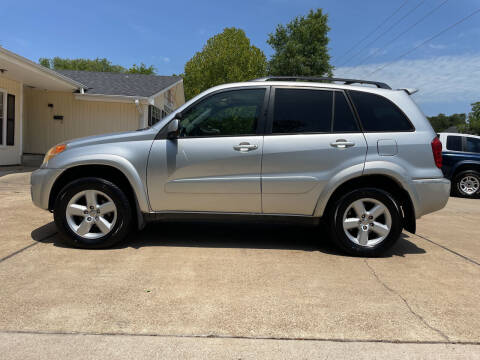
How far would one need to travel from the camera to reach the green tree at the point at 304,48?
3928cm

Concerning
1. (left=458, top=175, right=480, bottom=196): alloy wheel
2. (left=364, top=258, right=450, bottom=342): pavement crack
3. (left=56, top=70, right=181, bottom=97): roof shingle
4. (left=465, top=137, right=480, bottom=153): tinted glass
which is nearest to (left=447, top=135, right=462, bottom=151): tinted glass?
(left=465, top=137, right=480, bottom=153): tinted glass

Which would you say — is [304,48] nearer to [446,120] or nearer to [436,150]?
[436,150]

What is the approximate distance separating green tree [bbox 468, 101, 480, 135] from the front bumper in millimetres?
92740

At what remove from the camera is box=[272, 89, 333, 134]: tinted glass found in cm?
398

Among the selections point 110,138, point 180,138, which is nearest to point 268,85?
point 180,138

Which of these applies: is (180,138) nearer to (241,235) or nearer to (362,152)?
(241,235)

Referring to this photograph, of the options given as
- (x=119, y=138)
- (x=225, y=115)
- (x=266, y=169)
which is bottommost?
(x=266, y=169)

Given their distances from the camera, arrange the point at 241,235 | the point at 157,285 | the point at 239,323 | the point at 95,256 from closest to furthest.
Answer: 1. the point at 239,323
2. the point at 157,285
3. the point at 95,256
4. the point at 241,235

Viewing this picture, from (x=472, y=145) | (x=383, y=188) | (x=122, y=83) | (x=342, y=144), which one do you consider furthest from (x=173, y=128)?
(x=122, y=83)

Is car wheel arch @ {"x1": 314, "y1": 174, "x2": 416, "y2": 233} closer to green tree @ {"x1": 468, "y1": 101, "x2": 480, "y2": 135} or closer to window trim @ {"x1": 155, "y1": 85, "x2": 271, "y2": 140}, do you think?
window trim @ {"x1": 155, "y1": 85, "x2": 271, "y2": 140}

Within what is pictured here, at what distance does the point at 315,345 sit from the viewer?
2238 mm

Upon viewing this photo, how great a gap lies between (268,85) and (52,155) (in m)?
2.51

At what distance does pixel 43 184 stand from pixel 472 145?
11.4 m

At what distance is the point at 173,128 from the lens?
3.81 m
